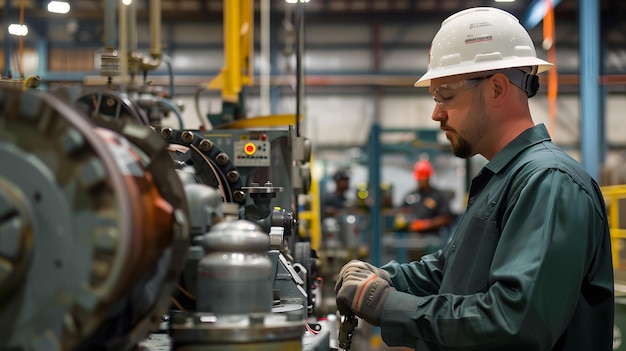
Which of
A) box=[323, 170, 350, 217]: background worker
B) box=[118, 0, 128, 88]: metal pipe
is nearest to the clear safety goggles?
box=[118, 0, 128, 88]: metal pipe

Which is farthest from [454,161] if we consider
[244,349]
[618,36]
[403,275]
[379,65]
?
[244,349]

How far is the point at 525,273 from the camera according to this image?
49.5 inches

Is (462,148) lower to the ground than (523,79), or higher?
lower

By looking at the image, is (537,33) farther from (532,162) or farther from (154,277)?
(154,277)

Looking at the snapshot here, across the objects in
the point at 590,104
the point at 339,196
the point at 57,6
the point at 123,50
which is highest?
the point at 57,6

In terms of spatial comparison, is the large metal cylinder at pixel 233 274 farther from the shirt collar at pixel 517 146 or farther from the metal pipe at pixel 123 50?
the metal pipe at pixel 123 50

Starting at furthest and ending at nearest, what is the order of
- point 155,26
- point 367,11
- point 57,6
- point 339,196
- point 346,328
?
point 367,11, point 339,196, point 57,6, point 155,26, point 346,328

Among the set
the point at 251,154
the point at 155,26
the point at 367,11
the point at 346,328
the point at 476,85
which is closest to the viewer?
the point at 346,328

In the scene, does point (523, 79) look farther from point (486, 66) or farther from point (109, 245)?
point (109, 245)

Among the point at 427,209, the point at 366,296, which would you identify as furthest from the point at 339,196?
the point at 366,296

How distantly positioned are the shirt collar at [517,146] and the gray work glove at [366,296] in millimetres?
426

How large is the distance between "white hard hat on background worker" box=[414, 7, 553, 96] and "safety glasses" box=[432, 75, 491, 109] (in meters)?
0.04

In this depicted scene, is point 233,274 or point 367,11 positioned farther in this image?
point 367,11

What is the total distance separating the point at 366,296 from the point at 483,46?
69cm
